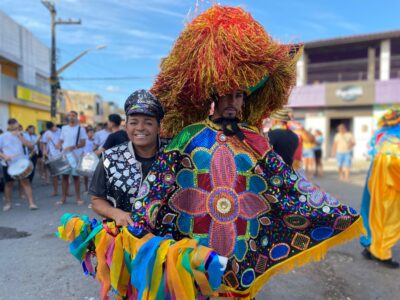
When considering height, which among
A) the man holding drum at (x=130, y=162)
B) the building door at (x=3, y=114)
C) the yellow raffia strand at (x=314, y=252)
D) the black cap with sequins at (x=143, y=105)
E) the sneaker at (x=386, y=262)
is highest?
the building door at (x=3, y=114)

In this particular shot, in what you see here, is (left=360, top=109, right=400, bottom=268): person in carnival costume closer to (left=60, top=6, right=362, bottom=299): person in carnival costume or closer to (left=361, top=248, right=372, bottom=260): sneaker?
(left=361, top=248, right=372, bottom=260): sneaker

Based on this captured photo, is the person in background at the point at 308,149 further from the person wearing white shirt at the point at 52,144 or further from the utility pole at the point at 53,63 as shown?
the utility pole at the point at 53,63

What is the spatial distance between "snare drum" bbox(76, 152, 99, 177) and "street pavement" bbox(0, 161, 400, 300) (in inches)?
56.1

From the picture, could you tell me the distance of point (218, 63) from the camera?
175cm

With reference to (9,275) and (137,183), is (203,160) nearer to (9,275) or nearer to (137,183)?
(137,183)

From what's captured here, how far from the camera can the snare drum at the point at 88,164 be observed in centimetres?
623

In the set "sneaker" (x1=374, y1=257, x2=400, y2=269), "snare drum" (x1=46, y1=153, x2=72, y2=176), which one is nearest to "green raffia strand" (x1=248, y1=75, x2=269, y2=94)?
"sneaker" (x1=374, y1=257, x2=400, y2=269)

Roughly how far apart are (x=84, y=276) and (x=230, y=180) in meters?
2.39

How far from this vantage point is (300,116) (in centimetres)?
2152

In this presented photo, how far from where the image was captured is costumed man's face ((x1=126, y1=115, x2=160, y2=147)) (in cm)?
195

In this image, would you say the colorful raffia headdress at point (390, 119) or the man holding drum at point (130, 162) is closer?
the man holding drum at point (130, 162)

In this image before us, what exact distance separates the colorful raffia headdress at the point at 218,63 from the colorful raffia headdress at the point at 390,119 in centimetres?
259

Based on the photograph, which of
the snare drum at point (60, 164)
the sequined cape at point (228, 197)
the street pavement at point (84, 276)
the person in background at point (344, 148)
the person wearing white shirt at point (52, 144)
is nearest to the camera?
the sequined cape at point (228, 197)

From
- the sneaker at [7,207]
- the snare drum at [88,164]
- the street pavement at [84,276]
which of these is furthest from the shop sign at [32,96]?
the street pavement at [84,276]
